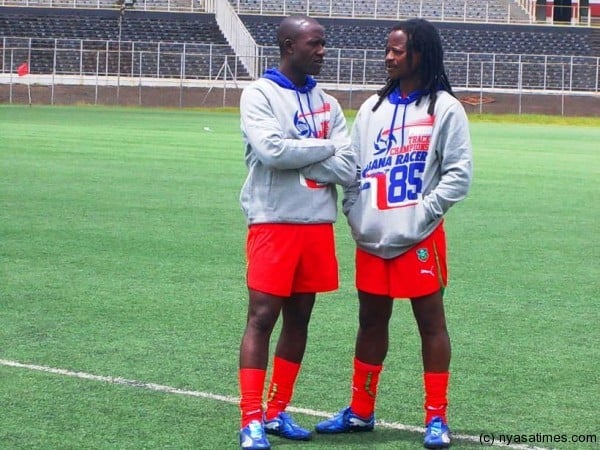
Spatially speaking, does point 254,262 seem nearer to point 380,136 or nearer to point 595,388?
point 380,136

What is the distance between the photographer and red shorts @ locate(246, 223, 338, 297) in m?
5.20

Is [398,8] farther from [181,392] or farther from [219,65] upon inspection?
[181,392]

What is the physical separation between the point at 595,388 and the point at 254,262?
204cm

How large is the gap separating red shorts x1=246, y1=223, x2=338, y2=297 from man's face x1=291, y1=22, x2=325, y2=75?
643 mm

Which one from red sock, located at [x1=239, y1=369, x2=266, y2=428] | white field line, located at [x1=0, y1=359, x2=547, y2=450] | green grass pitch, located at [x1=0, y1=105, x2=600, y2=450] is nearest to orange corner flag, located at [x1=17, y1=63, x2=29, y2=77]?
green grass pitch, located at [x1=0, y1=105, x2=600, y2=450]

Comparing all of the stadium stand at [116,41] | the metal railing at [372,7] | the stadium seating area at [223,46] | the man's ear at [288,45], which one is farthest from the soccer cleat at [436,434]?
the metal railing at [372,7]

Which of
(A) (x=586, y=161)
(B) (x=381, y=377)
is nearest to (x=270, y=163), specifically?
(B) (x=381, y=377)

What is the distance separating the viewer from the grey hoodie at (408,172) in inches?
207

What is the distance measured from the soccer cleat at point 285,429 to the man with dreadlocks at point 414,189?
0.62 ft

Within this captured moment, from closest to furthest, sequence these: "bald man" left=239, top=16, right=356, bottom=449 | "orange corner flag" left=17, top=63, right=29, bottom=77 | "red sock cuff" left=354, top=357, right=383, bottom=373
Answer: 1. "bald man" left=239, top=16, right=356, bottom=449
2. "red sock cuff" left=354, top=357, right=383, bottom=373
3. "orange corner flag" left=17, top=63, right=29, bottom=77

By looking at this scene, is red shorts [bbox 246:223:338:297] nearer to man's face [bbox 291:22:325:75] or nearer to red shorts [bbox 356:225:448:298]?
red shorts [bbox 356:225:448:298]

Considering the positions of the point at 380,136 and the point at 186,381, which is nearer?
the point at 380,136

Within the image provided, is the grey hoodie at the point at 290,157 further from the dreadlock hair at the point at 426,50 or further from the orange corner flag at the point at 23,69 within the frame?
the orange corner flag at the point at 23,69

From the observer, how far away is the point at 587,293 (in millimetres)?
9148
